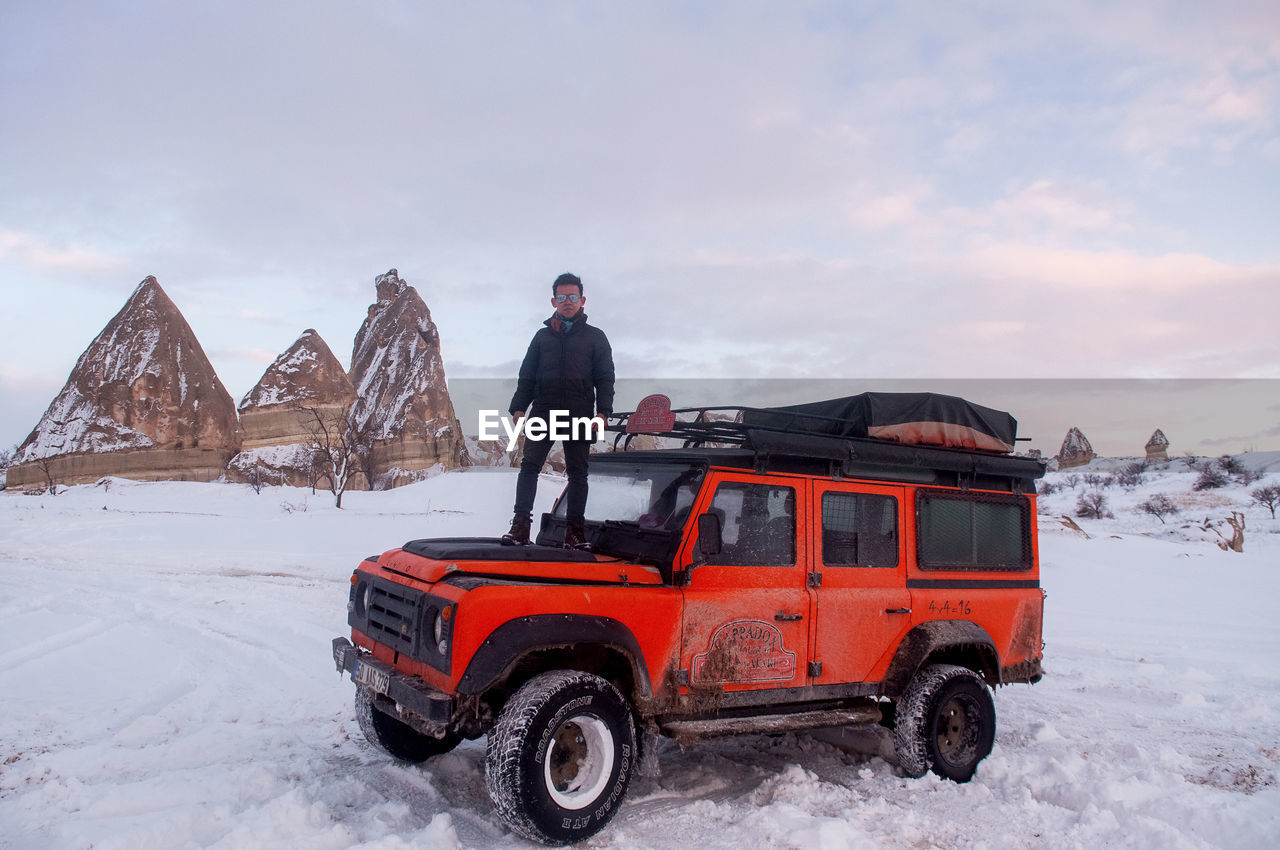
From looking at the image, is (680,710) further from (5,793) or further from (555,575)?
(5,793)

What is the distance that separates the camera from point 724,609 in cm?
487

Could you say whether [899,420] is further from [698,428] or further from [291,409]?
[291,409]

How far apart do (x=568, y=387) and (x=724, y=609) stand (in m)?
1.84

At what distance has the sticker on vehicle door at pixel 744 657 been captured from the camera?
4797 millimetres

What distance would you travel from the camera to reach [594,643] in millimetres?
4461

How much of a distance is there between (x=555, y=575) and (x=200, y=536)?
1936 centimetres

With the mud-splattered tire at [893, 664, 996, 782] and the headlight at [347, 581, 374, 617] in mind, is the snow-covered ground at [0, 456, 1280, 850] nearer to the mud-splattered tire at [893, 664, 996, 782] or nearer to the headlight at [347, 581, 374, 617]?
the mud-splattered tire at [893, 664, 996, 782]

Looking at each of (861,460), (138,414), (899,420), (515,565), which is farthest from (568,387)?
(138,414)

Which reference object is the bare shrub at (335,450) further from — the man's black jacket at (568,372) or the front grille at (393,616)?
the front grille at (393,616)

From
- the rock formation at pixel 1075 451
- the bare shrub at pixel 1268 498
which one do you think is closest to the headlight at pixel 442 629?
the bare shrub at pixel 1268 498

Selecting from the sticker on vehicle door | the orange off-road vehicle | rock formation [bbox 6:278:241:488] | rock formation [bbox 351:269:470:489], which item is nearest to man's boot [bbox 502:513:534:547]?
the orange off-road vehicle

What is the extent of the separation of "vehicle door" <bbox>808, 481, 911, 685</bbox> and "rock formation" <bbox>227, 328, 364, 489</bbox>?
56512 millimetres

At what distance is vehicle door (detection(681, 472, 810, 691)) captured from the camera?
15.8 ft

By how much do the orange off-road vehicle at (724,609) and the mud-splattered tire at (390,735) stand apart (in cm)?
1
